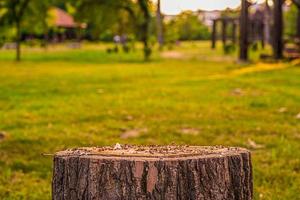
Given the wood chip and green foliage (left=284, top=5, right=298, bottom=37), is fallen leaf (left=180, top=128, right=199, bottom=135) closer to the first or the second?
the wood chip

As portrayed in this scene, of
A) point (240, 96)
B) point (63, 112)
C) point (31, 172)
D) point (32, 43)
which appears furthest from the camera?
point (32, 43)

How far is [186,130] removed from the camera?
830cm

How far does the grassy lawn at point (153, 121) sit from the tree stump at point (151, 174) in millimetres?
1381

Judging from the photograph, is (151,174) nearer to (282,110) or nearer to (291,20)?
(282,110)

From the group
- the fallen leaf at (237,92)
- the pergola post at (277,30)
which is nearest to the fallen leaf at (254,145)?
the fallen leaf at (237,92)

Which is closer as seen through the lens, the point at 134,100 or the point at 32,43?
the point at 134,100

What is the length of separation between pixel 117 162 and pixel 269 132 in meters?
5.16

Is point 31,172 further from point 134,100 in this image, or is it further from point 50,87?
point 50,87

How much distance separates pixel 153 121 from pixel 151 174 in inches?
232

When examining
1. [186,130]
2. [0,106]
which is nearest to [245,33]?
[0,106]

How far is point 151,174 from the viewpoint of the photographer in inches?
123

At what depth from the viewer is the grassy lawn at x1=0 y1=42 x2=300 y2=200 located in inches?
241

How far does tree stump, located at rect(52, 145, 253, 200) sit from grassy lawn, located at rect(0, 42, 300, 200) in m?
1.38

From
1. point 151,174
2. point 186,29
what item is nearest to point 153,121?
point 151,174
